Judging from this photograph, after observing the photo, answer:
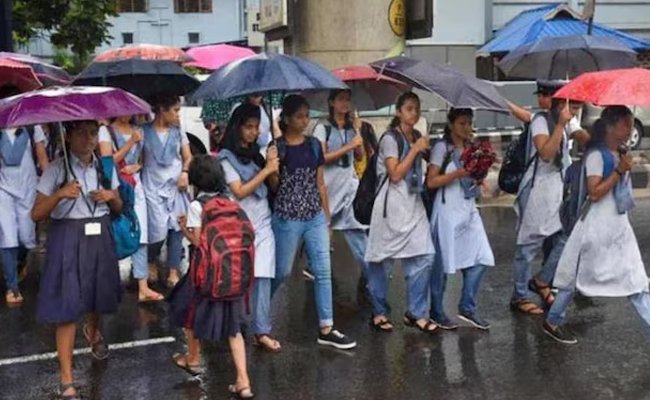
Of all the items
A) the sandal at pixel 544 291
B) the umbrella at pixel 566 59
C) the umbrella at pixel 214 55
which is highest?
the umbrella at pixel 214 55

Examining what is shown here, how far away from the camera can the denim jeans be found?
7.53 metres

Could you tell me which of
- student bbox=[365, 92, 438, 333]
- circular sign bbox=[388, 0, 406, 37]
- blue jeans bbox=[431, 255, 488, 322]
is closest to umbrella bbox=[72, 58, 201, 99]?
student bbox=[365, 92, 438, 333]

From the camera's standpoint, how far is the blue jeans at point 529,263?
660cm

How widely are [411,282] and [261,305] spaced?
1077 mm

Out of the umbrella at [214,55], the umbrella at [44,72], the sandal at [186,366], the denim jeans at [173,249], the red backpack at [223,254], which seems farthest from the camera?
the umbrella at [214,55]

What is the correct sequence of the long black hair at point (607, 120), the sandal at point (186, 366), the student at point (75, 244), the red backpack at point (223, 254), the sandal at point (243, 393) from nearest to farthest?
the red backpack at point (223, 254) → the student at point (75, 244) → the sandal at point (243, 393) → the sandal at point (186, 366) → the long black hair at point (607, 120)

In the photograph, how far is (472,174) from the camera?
5.77 m

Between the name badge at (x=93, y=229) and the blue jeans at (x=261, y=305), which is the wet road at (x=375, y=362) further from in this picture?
the name badge at (x=93, y=229)

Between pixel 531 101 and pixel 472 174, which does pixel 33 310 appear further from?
pixel 531 101

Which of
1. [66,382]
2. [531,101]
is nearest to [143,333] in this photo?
[66,382]

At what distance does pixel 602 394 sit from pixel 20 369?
11.6ft

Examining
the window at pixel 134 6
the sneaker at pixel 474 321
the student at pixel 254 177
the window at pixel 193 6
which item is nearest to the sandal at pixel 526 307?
the sneaker at pixel 474 321

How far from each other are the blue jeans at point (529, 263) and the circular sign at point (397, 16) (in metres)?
5.46

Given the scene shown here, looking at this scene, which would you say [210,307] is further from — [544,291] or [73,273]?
[544,291]
